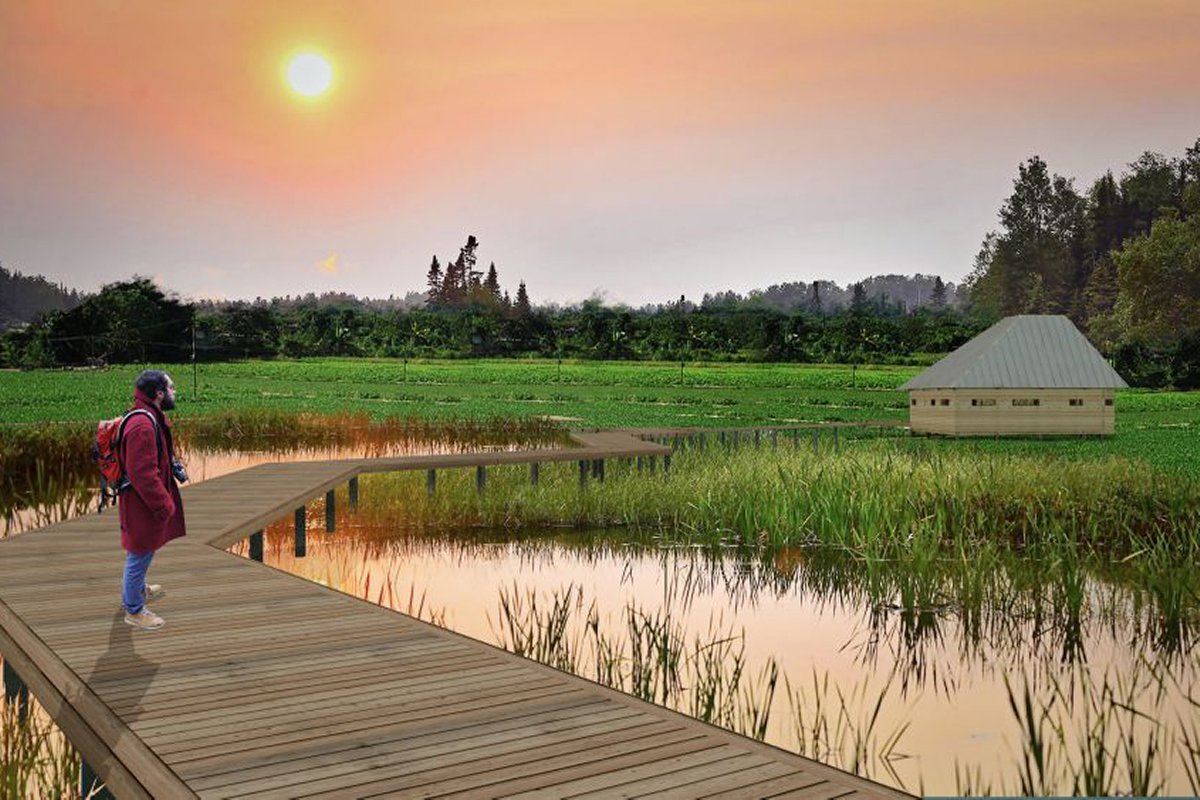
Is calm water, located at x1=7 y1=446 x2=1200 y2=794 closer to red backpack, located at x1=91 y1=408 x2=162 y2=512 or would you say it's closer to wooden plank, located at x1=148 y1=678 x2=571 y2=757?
wooden plank, located at x1=148 y1=678 x2=571 y2=757

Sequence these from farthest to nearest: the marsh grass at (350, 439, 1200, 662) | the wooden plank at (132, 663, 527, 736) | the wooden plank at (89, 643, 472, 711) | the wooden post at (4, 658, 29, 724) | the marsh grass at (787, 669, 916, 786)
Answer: the marsh grass at (350, 439, 1200, 662), the wooden post at (4, 658, 29, 724), the marsh grass at (787, 669, 916, 786), the wooden plank at (89, 643, 472, 711), the wooden plank at (132, 663, 527, 736)

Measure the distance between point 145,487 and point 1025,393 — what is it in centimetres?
2472

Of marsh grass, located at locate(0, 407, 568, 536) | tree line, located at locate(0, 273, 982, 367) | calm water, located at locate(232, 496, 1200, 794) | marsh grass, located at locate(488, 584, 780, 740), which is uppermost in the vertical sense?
tree line, located at locate(0, 273, 982, 367)

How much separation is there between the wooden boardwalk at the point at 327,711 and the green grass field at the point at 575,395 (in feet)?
51.1

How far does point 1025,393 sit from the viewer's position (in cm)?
2759

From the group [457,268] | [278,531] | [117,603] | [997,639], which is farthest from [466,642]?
[457,268]

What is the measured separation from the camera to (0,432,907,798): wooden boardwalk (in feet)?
13.8

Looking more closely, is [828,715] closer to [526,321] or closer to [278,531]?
[278,531]

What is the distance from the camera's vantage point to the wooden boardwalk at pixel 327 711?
4219 mm

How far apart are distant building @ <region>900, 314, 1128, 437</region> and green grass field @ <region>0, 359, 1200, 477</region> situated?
1.16m

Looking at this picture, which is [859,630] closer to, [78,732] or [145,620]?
[145,620]

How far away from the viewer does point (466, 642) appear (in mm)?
6383

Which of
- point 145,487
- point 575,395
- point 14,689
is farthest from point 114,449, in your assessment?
point 575,395

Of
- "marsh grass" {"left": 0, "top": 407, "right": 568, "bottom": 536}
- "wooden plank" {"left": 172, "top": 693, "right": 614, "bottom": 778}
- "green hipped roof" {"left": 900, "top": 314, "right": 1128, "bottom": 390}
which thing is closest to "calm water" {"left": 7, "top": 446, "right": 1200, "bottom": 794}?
"wooden plank" {"left": 172, "top": 693, "right": 614, "bottom": 778}
